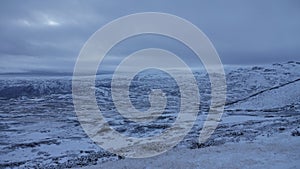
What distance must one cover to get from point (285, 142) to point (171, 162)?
27.0 ft

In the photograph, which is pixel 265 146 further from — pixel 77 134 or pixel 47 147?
pixel 77 134

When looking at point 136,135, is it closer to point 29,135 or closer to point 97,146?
point 97,146

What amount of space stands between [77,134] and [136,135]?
8013 millimetres

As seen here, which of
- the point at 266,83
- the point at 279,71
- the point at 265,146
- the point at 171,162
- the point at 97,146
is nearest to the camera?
the point at 171,162

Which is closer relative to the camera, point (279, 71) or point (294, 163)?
point (294, 163)

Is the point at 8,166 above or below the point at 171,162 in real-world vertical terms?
below

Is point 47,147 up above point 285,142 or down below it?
below

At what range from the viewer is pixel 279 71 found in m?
181

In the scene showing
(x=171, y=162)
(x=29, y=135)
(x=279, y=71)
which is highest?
(x=279, y=71)

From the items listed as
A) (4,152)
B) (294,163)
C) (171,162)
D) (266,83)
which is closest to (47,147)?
(4,152)

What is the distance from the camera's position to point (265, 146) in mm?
21781

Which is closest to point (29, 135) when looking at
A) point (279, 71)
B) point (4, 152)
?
point (4, 152)

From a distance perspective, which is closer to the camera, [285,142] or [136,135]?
[285,142]

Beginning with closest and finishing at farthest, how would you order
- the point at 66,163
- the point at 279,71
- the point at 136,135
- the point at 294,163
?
the point at 294,163
the point at 66,163
the point at 136,135
the point at 279,71
